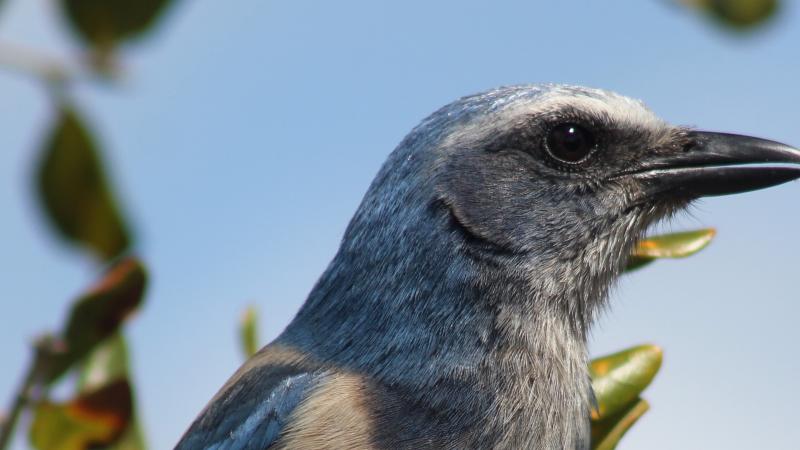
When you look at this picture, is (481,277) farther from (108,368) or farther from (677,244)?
(108,368)

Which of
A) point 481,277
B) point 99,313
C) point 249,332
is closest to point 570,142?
point 481,277

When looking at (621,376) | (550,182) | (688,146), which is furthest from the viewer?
(688,146)

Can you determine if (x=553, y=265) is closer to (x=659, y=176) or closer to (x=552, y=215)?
(x=552, y=215)

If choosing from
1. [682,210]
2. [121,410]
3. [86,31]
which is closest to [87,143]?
[86,31]

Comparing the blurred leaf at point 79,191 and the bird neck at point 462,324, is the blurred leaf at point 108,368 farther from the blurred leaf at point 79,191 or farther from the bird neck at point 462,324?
the bird neck at point 462,324

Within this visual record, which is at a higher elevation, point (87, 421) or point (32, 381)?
point (32, 381)

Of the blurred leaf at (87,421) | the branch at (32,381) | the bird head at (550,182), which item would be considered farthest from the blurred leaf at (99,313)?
the bird head at (550,182)

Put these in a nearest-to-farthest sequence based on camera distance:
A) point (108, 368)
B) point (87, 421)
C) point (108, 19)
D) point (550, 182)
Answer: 1. point (108, 19)
2. point (87, 421)
3. point (108, 368)
4. point (550, 182)
